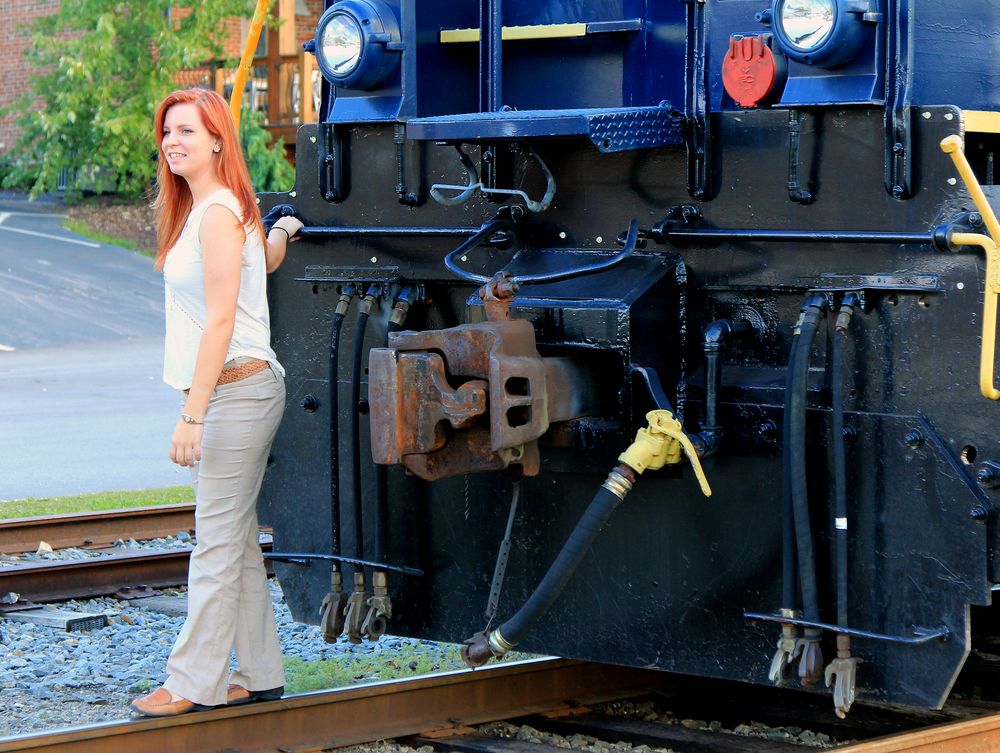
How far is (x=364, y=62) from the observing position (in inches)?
170

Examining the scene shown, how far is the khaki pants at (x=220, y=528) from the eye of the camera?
165 inches

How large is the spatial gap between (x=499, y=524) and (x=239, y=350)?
87cm

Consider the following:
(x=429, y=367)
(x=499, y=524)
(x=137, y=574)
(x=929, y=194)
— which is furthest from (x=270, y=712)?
(x=137, y=574)

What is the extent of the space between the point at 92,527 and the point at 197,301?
373cm

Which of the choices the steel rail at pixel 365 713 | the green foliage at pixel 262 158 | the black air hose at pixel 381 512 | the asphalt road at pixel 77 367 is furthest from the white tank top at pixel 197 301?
the green foliage at pixel 262 158

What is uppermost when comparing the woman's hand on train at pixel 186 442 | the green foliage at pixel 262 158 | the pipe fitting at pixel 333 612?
the green foliage at pixel 262 158

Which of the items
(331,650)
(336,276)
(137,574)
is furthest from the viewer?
(137,574)

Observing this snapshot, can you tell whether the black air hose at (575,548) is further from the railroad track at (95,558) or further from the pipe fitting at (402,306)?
the railroad track at (95,558)

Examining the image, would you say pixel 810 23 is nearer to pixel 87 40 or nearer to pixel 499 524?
pixel 499 524

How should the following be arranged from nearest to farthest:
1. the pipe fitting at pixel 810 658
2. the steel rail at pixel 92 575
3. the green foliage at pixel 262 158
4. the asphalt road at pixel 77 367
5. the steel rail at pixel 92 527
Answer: the pipe fitting at pixel 810 658
the steel rail at pixel 92 575
the steel rail at pixel 92 527
the asphalt road at pixel 77 367
the green foliage at pixel 262 158

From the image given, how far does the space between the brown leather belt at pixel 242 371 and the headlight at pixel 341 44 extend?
0.86 metres

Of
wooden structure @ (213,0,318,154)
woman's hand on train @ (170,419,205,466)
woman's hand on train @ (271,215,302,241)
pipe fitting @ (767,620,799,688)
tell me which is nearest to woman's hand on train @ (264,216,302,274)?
woman's hand on train @ (271,215,302,241)

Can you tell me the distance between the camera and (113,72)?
2247 centimetres

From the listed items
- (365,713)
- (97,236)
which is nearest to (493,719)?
(365,713)
